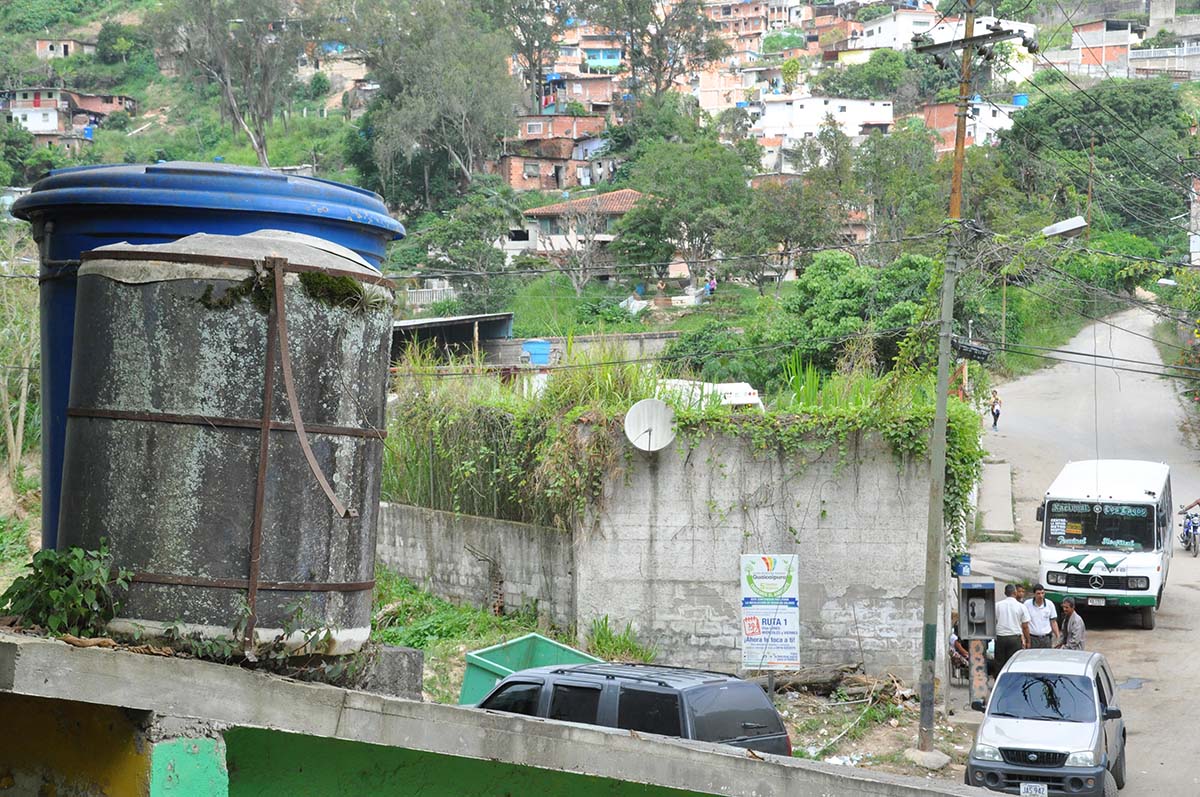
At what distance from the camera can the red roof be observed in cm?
5894

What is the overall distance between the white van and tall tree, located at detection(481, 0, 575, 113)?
67068 mm

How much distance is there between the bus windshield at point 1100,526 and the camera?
22.2 m

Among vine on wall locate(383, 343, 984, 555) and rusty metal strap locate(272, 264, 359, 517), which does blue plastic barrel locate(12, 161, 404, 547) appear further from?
vine on wall locate(383, 343, 984, 555)

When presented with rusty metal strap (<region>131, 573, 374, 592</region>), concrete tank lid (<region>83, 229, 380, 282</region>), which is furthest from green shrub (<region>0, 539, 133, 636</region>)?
concrete tank lid (<region>83, 229, 380, 282</region>)

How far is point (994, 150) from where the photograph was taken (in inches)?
2379

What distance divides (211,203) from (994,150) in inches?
2350

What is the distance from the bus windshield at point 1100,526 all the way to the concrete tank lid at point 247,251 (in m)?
20.0

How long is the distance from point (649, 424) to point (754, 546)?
6.67ft

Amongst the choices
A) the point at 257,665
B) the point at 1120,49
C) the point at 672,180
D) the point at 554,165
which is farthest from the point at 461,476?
the point at 1120,49

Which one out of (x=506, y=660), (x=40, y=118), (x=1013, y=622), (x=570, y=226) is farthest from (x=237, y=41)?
(x=506, y=660)

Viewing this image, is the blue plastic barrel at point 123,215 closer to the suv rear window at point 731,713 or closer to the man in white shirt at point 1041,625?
the suv rear window at point 731,713

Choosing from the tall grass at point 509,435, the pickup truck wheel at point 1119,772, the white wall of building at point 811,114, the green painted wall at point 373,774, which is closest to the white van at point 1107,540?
the pickup truck wheel at point 1119,772

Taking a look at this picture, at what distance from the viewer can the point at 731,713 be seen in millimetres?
9875

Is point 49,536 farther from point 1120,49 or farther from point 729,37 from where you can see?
point 729,37
